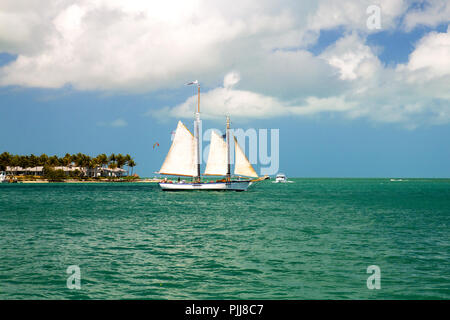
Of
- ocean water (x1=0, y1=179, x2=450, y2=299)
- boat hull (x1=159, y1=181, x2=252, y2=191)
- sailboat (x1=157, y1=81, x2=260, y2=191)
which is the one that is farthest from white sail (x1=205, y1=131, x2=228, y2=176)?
ocean water (x1=0, y1=179, x2=450, y2=299)

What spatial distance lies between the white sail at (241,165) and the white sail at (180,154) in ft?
33.0

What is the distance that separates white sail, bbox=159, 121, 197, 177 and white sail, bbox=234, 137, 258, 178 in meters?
10.1

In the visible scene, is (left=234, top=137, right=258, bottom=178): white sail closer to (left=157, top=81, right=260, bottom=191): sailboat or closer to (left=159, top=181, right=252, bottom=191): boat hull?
(left=157, top=81, right=260, bottom=191): sailboat

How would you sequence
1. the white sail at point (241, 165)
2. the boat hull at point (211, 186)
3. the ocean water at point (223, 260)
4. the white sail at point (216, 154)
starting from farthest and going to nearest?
the boat hull at point (211, 186) < the white sail at point (241, 165) < the white sail at point (216, 154) < the ocean water at point (223, 260)

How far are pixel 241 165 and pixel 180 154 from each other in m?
14.1

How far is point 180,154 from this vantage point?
8650cm

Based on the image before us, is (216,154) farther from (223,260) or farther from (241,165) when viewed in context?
(223,260)

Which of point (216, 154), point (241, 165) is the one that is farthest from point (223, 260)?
point (241, 165)

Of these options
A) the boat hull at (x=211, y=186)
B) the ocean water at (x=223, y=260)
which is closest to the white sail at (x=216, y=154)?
the boat hull at (x=211, y=186)

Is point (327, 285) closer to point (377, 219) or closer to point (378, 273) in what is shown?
point (378, 273)

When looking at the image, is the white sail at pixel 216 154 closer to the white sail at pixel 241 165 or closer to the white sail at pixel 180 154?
the white sail at pixel 241 165

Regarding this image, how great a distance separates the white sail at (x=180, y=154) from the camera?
85.7 metres
